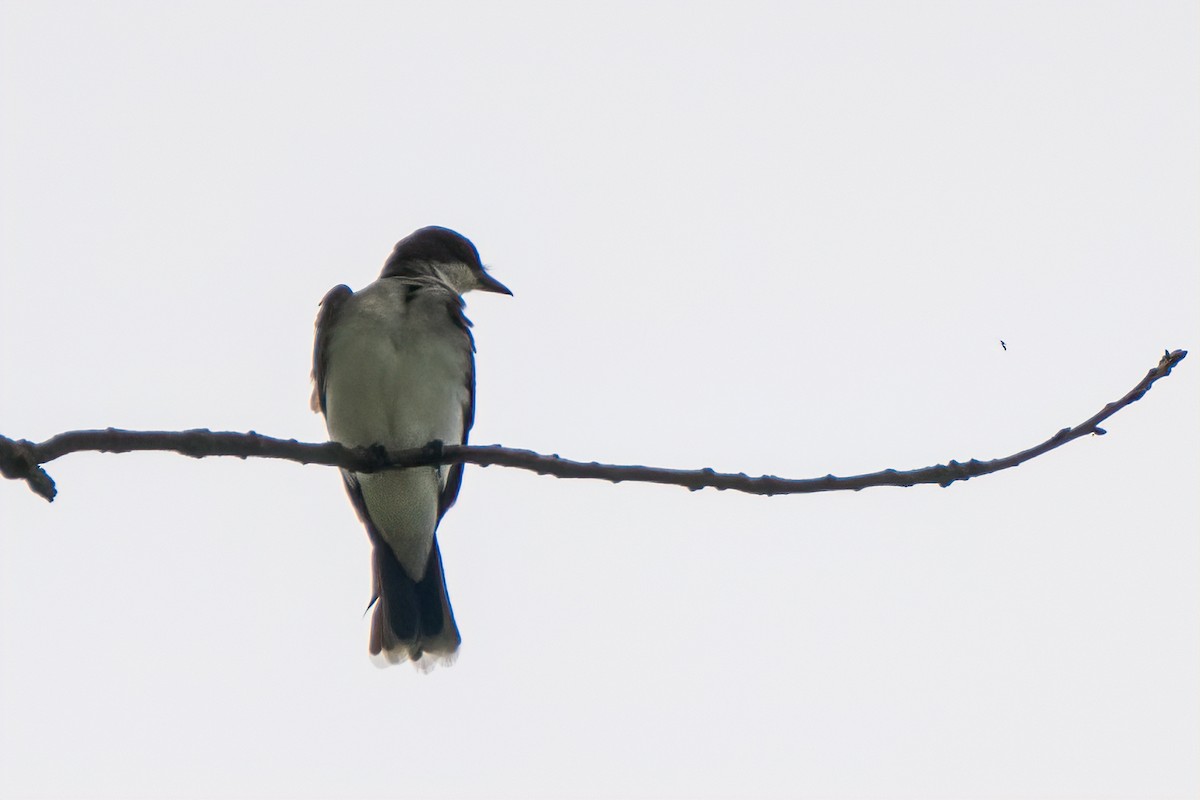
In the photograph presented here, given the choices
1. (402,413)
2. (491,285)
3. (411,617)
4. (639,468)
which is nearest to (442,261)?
(491,285)

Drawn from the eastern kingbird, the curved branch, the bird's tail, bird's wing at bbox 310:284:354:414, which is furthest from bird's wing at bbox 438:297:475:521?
the curved branch

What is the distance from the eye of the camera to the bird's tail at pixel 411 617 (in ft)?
21.5

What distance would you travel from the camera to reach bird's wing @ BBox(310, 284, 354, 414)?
635 cm

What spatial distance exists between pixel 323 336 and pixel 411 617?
1452 millimetres

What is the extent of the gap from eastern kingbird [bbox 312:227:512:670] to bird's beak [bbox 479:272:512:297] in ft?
2.42

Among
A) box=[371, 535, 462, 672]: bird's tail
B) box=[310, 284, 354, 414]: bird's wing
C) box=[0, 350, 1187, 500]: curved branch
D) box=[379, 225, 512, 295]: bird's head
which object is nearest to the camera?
box=[0, 350, 1187, 500]: curved branch

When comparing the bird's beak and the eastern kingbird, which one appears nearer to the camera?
the eastern kingbird

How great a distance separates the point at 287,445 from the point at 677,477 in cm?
109

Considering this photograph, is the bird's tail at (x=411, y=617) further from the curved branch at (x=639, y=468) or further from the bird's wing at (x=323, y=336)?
the curved branch at (x=639, y=468)

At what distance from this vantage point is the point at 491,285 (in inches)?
306

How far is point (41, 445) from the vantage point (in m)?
3.31

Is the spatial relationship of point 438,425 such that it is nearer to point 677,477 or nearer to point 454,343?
point 454,343

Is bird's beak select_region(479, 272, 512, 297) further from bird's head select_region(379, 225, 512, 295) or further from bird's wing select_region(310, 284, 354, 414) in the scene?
bird's wing select_region(310, 284, 354, 414)

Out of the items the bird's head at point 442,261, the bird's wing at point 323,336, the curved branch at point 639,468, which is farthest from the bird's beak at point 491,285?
the curved branch at point 639,468
